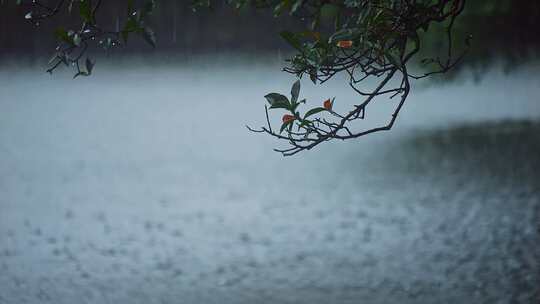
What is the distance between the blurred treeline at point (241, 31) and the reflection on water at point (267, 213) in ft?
4.73

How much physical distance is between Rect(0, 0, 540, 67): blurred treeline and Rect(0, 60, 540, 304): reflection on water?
1440mm

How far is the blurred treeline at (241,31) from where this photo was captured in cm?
918

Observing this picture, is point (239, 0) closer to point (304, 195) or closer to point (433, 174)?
point (304, 195)

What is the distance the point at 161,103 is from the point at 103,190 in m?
9.52

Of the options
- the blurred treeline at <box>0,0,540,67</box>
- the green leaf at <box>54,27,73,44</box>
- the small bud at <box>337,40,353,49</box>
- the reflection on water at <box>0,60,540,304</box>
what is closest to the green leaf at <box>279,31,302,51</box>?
the small bud at <box>337,40,353,49</box>

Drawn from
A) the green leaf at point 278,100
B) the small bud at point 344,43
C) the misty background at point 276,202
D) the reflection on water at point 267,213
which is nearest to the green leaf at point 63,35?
the misty background at point 276,202

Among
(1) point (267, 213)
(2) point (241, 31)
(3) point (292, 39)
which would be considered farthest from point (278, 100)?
(2) point (241, 31)

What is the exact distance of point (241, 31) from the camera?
85.0ft

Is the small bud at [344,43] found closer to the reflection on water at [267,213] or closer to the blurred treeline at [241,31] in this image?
the reflection on water at [267,213]

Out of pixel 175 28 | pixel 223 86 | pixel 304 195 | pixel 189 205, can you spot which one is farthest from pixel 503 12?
pixel 175 28

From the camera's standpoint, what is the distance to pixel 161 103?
17.6 meters

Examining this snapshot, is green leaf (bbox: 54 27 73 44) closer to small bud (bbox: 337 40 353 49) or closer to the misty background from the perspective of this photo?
the misty background

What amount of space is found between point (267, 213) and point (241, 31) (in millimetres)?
19570

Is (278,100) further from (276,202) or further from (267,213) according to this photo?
(276,202)
